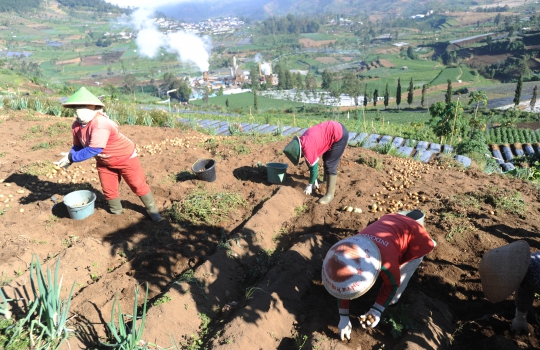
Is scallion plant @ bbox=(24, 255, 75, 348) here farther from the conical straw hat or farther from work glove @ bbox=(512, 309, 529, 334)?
work glove @ bbox=(512, 309, 529, 334)

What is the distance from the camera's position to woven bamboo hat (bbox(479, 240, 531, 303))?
225 cm

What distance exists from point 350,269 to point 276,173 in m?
3.22

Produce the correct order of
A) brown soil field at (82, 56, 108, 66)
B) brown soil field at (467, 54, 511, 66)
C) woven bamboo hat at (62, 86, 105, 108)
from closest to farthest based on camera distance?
woven bamboo hat at (62, 86, 105, 108)
brown soil field at (467, 54, 511, 66)
brown soil field at (82, 56, 108, 66)

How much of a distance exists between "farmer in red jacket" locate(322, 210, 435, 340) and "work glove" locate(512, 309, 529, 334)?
782 millimetres

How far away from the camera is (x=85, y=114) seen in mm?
3562

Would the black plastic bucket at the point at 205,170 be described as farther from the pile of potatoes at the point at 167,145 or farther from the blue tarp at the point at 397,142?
the blue tarp at the point at 397,142

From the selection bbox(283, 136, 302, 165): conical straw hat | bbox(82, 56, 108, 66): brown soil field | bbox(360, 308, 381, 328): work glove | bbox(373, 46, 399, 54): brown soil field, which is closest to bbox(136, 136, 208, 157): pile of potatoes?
bbox(283, 136, 302, 165): conical straw hat

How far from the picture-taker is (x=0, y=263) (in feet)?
10.6

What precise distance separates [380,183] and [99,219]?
396cm

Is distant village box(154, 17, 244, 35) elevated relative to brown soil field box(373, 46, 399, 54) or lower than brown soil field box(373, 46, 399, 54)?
elevated

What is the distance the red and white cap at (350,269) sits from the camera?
201 cm

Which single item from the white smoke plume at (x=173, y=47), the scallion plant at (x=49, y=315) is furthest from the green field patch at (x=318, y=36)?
the scallion plant at (x=49, y=315)

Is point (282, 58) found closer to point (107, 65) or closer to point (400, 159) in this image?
point (107, 65)

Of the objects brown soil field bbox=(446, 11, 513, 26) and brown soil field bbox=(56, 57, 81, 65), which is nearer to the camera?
brown soil field bbox=(56, 57, 81, 65)
